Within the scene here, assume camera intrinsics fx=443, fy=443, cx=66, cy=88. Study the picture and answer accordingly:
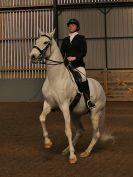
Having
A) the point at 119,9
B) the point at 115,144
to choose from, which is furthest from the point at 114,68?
the point at 115,144

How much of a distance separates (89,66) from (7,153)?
16.6m

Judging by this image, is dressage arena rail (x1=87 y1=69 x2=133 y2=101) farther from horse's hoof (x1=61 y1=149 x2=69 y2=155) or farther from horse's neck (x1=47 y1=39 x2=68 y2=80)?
horse's neck (x1=47 y1=39 x2=68 y2=80)

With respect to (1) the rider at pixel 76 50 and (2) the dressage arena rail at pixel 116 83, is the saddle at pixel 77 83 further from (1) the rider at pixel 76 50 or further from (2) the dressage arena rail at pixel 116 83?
(2) the dressage arena rail at pixel 116 83

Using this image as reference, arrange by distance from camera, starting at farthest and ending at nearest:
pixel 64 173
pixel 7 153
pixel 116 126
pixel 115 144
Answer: pixel 116 126
pixel 115 144
pixel 7 153
pixel 64 173

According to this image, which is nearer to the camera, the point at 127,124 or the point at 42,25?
the point at 127,124

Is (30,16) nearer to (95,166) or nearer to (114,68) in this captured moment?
(114,68)

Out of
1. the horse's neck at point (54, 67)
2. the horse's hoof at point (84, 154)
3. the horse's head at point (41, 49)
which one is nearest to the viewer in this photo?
the horse's head at point (41, 49)

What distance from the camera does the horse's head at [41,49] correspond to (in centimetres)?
716

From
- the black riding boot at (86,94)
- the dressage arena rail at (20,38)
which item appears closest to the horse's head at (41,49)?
the black riding boot at (86,94)

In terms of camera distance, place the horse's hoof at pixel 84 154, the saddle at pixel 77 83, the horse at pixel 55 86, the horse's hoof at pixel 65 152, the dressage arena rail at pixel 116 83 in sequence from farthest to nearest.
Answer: the dressage arena rail at pixel 116 83 < the horse's hoof at pixel 65 152 < the horse's hoof at pixel 84 154 < the saddle at pixel 77 83 < the horse at pixel 55 86

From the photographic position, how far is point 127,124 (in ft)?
42.0

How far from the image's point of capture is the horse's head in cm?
716

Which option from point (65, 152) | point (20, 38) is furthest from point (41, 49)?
point (20, 38)

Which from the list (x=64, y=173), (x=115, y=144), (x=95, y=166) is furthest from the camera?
(x=115, y=144)
